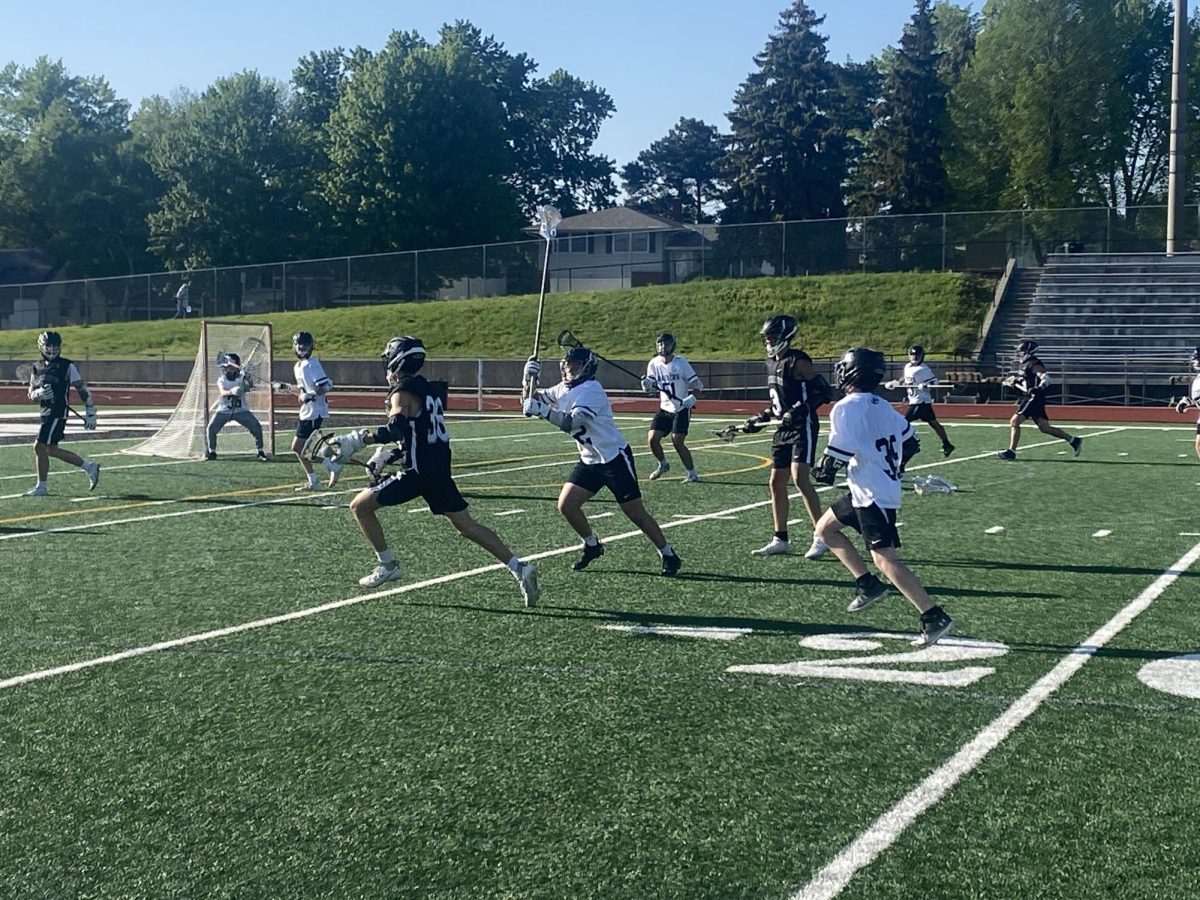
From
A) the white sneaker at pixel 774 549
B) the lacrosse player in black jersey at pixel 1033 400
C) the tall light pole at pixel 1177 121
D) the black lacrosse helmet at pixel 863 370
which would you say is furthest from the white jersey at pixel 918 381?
the tall light pole at pixel 1177 121

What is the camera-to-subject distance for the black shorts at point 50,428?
1577 centimetres

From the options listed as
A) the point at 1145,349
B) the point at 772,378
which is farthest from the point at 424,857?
the point at 1145,349

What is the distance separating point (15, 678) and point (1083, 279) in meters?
41.9

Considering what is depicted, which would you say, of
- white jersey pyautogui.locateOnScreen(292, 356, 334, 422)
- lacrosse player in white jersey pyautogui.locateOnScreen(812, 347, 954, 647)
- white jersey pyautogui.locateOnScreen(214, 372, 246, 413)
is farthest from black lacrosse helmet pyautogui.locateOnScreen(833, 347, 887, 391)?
white jersey pyautogui.locateOnScreen(214, 372, 246, 413)

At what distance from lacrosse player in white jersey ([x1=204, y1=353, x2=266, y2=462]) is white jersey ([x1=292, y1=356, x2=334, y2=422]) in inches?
116

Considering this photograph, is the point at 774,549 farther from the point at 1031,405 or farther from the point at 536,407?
the point at 1031,405

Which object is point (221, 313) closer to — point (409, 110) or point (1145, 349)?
point (409, 110)

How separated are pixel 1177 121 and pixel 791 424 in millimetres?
35955

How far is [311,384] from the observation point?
17734 millimetres

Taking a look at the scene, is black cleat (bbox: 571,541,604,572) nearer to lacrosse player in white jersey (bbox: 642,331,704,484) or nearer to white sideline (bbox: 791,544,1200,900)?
white sideline (bbox: 791,544,1200,900)

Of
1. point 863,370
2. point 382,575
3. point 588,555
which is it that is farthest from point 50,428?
point 863,370

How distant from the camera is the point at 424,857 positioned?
4734 millimetres

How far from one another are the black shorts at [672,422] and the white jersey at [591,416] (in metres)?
7.12

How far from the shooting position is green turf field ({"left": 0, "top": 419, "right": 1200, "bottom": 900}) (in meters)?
4.68
